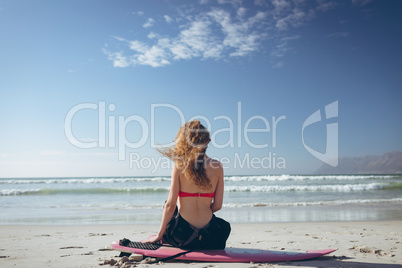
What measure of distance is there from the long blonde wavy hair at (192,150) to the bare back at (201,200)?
0.26 ft

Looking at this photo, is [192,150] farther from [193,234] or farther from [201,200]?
[193,234]

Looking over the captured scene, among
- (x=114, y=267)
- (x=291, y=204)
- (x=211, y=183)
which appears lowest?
(x=291, y=204)

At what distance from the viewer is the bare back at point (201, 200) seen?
11.4 ft

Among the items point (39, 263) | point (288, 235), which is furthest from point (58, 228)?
point (288, 235)

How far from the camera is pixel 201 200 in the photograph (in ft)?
11.7

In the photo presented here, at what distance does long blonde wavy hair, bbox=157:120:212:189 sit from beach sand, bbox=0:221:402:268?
1014mm

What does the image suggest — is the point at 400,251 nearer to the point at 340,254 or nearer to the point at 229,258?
the point at 340,254

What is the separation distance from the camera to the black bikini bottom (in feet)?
11.7

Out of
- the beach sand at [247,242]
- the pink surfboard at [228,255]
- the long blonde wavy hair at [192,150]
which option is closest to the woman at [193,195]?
the long blonde wavy hair at [192,150]

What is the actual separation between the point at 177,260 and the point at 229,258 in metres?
0.63

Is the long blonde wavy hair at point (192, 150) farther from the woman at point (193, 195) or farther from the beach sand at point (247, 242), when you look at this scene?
the beach sand at point (247, 242)

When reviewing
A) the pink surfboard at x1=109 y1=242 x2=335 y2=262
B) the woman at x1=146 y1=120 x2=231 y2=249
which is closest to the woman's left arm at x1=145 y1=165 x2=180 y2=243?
the woman at x1=146 y1=120 x2=231 y2=249

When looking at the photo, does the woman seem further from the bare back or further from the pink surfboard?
the pink surfboard

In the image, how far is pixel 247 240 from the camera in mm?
5410
